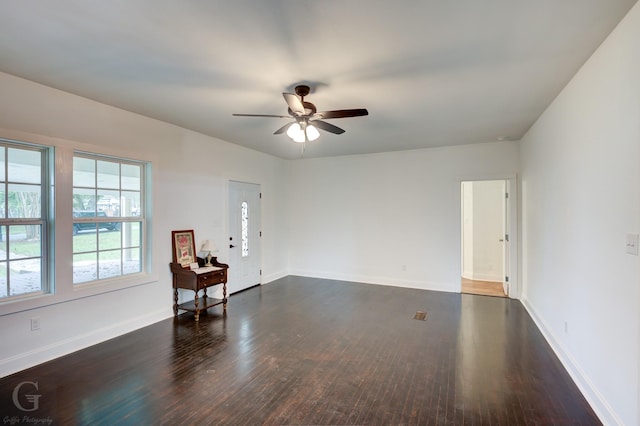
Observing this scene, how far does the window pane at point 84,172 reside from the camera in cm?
333

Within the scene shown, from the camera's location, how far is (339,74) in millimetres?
2711

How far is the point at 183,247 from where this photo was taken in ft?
14.5

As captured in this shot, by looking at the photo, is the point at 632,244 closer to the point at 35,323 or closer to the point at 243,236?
the point at 35,323

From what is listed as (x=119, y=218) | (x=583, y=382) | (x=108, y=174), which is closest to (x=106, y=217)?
(x=119, y=218)

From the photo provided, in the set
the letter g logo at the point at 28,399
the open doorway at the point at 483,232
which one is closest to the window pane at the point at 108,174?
the letter g logo at the point at 28,399

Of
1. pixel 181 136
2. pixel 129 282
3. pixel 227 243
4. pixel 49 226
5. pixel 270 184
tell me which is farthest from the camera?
pixel 270 184

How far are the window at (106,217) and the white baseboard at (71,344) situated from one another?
1.92ft

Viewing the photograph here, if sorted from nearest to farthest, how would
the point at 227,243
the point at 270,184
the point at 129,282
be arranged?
the point at 129,282 → the point at 227,243 → the point at 270,184

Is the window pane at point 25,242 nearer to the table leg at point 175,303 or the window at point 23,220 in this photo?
the window at point 23,220

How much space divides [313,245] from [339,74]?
460cm

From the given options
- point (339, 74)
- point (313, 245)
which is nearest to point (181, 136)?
point (339, 74)

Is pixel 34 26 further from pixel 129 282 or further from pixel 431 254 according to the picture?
pixel 431 254

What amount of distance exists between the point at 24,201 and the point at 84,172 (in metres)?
0.62

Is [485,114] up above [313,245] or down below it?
above
